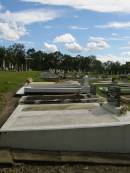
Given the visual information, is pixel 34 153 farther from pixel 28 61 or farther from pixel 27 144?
pixel 28 61

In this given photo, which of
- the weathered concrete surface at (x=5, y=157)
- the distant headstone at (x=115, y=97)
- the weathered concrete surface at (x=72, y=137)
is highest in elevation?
the distant headstone at (x=115, y=97)

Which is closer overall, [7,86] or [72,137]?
[72,137]

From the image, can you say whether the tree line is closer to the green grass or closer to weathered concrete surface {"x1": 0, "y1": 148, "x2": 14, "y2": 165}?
the green grass

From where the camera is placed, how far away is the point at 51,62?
104m

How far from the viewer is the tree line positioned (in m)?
91.6

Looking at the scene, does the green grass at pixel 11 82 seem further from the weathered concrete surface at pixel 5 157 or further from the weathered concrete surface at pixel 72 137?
the weathered concrete surface at pixel 5 157

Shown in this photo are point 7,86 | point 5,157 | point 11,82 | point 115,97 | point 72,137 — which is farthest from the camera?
point 11,82

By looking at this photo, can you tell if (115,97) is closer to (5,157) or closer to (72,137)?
(72,137)

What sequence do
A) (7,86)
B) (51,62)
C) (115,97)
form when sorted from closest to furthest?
(115,97)
(7,86)
(51,62)

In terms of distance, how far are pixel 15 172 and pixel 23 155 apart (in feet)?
2.82

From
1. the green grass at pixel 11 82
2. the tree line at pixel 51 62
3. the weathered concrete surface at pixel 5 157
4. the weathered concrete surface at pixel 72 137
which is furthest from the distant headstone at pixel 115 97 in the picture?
the tree line at pixel 51 62

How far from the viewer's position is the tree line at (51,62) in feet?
301

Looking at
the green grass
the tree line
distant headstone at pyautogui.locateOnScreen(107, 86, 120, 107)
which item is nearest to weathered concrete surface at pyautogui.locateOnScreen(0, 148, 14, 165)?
distant headstone at pyautogui.locateOnScreen(107, 86, 120, 107)

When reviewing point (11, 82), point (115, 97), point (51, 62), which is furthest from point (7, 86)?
point (51, 62)
